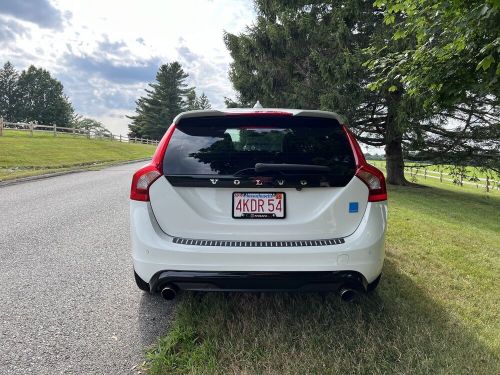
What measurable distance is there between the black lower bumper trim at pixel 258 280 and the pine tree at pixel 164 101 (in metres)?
72.5

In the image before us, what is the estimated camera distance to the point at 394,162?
56.6ft

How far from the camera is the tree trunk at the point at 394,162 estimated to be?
55.9ft

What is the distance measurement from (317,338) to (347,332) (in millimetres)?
272

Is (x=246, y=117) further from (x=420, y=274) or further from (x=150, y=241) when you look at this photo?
(x=420, y=274)

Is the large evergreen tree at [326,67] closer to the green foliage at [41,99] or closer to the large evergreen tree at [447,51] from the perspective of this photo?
the large evergreen tree at [447,51]

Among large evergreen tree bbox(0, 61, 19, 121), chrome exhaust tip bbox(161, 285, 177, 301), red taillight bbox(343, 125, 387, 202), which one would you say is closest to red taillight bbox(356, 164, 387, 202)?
red taillight bbox(343, 125, 387, 202)

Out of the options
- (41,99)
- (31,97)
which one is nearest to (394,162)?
(41,99)

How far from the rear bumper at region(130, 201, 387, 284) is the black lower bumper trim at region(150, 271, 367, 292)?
0.10ft

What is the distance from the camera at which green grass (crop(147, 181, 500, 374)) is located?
98.2 inches

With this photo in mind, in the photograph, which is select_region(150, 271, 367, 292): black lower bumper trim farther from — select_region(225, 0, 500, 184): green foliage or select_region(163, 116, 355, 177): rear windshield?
select_region(225, 0, 500, 184): green foliage

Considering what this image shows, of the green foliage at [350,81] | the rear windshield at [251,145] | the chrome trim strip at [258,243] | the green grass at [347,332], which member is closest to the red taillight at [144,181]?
the rear windshield at [251,145]

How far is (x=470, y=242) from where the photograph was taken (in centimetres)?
640

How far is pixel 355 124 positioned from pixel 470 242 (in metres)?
10.3

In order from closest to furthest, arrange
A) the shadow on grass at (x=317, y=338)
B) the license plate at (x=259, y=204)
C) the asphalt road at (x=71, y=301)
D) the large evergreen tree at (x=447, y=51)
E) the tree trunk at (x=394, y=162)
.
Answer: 1. the shadow on grass at (x=317, y=338)
2. the asphalt road at (x=71, y=301)
3. the license plate at (x=259, y=204)
4. the large evergreen tree at (x=447, y=51)
5. the tree trunk at (x=394, y=162)
